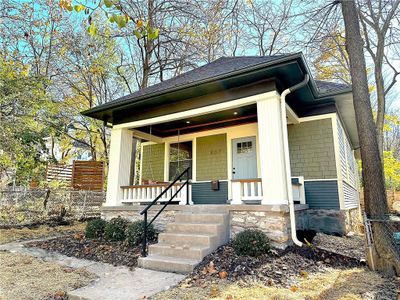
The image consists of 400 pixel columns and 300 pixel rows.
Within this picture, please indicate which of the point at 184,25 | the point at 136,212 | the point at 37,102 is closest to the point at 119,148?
the point at 136,212

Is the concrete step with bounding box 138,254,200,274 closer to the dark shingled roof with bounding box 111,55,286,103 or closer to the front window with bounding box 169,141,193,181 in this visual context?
the dark shingled roof with bounding box 111,55,286,103

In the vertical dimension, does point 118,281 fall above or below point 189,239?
below

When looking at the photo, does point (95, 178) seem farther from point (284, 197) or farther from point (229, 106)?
point (284, 197)

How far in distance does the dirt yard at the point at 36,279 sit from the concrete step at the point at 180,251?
3.83ft

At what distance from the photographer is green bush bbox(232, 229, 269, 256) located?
14.3ft

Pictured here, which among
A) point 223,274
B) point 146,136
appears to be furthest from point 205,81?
point 146,136

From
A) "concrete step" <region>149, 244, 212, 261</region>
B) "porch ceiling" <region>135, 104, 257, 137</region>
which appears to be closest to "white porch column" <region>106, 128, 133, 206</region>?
"porch ceiling" <region>135, 104, 257, 137</region>

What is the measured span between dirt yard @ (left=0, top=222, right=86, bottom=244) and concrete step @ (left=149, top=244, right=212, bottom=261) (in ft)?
12.7

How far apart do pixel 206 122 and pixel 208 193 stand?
7.59 feet

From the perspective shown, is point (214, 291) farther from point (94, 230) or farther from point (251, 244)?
point (94, 230)

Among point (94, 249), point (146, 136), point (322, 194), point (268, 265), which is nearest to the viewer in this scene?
point (268, 265)

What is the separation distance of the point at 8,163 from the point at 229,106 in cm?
629

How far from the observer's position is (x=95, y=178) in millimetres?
12086

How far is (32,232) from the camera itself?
7.47 m
